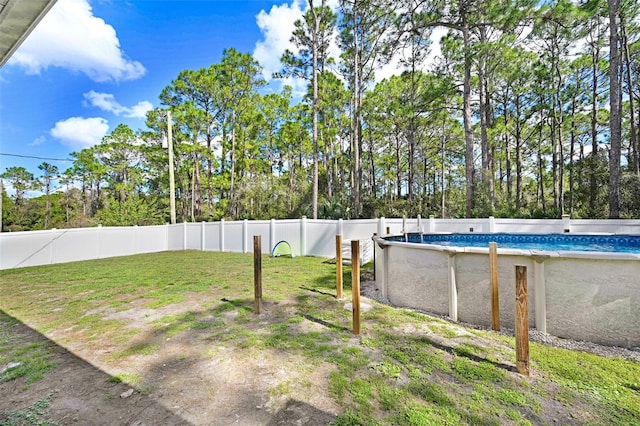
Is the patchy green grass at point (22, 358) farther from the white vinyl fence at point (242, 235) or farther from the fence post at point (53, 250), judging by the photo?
the fence post at point (53, 250)

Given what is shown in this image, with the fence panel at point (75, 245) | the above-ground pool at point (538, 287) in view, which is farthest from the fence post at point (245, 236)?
the above-ground pool at point (538, 287)

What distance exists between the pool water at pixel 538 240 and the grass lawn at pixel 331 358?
11.0 ft

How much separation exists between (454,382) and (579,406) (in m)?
0.80

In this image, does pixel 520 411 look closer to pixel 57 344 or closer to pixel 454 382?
pixel 454 382

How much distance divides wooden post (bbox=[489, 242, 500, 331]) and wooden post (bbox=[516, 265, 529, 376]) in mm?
898

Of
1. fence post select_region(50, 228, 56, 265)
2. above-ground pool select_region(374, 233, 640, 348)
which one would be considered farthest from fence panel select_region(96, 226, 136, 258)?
above-ground pool select_region(374, 233, 640, 348)

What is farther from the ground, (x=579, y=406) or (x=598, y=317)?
(x=598, y=317)

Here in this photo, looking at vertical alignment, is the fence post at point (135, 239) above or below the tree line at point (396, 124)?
below

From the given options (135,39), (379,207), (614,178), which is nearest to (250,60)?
(135,39)

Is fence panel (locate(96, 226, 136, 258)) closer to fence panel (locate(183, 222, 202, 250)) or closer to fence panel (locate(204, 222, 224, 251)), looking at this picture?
fence panel (locate(183, 222, 202, 250))

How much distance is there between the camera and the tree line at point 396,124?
417 inches

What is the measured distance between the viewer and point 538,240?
7441 millimetres

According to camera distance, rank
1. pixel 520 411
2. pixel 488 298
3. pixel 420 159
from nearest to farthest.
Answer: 1. pixel 520 411
2. pixel 488 298
3. pixel 420 159

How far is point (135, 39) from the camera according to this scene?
14117 millimetres
